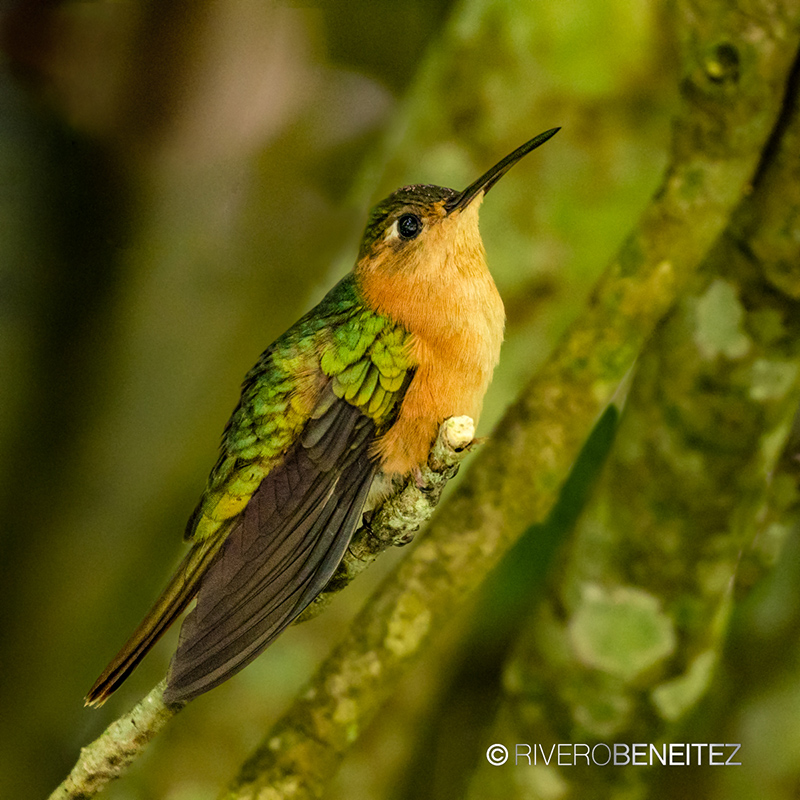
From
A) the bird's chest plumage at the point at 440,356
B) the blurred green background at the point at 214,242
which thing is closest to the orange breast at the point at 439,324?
the bird's chest plumage at the point at 440,356

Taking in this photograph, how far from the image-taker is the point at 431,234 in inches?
47.6

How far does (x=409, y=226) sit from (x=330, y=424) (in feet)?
1.21

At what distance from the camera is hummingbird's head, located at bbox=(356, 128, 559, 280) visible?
120 cm

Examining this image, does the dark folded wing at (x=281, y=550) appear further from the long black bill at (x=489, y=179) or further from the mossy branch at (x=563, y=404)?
the mossy branch at (x=563, y=404)

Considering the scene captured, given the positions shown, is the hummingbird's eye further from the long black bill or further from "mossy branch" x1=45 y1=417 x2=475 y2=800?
"mossy branch" x1=45 y1=417 x2=475 y2=800

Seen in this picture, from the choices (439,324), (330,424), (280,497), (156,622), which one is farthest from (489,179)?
(156,622)

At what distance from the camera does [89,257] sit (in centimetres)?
154

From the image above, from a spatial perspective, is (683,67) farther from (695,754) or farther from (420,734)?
(420,734)

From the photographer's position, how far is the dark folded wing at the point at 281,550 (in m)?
1.03

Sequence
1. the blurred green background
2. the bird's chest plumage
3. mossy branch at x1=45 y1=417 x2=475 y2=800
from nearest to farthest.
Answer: mossy branch at x1=45 y1=417 x2=475 y2=800, the bird's chest plumage, the blurred green background

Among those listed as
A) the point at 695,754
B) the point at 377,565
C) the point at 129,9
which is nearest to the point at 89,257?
the point at 129,9

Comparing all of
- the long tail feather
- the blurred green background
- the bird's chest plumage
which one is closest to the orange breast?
the bird's chest plumage

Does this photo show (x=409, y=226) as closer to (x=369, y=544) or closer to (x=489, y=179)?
(x=489, y=179)

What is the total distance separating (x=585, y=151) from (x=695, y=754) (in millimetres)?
1439
